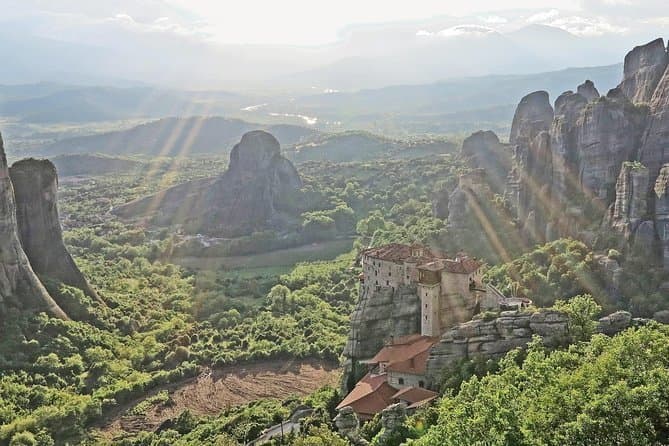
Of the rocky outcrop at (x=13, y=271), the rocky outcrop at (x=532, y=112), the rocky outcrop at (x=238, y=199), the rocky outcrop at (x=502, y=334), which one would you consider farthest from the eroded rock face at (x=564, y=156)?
the rocky outcrop at (x=238, y=199)

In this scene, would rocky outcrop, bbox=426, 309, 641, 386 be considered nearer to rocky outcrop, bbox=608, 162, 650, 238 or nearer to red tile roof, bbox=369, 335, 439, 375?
red tile roof, bbox=369, 335, 439, 375

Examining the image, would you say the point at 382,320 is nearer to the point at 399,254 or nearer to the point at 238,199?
the point at 399,254

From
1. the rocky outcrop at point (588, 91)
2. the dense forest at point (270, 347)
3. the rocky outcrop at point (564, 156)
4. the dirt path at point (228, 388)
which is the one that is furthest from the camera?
the rocky outcrop at point (588, 91)

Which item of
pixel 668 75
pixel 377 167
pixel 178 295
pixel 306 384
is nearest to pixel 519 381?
pixel 306 384

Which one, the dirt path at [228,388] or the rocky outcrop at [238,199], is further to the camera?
the rocky outcrop at [238,199]

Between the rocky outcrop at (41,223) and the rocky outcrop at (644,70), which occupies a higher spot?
the rocky outcrop at (644,70)

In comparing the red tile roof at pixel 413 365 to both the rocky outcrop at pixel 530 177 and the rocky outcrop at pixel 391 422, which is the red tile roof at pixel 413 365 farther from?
the rocky outcrop at pixel 530 177

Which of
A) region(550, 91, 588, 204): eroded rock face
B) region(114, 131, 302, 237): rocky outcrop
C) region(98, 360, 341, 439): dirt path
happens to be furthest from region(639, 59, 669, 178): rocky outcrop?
region(114, 131, 302, 237): rocky outcrop
